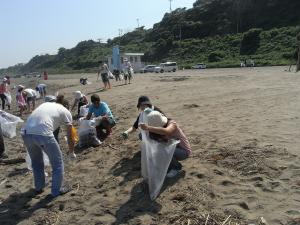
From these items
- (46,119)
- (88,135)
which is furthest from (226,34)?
(46,119)

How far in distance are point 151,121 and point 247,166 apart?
60.6 inches

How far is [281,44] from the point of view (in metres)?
59.8

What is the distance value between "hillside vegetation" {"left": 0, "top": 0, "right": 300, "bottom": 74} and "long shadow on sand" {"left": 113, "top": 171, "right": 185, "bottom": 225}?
45918 millimetres

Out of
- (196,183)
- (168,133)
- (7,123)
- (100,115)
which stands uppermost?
(168,133)

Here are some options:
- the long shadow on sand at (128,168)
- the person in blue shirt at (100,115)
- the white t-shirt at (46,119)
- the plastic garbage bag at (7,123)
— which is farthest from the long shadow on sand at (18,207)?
the plastic garbage bag at (7,123)

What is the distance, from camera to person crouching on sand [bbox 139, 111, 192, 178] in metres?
5.67

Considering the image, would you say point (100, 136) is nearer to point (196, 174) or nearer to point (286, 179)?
point (196, 174)

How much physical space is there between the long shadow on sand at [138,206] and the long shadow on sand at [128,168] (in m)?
0.49

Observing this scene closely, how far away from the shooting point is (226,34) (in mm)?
80812

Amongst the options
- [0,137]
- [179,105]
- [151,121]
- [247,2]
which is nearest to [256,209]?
[151,121]

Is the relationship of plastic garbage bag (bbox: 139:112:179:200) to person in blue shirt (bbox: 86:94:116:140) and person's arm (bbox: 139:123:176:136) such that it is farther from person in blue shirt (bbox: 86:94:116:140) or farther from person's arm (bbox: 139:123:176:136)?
person in blue shirt (bbox: 86:94:116:140)

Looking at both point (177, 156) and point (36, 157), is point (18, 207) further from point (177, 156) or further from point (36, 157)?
point (177, 156)

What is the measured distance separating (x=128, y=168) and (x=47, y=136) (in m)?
1.70

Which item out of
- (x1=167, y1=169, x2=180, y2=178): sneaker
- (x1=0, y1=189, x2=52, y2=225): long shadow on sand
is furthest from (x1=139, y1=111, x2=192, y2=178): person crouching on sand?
(x1=0, y1=189, x2=52, y2=225): long shadow on sand
